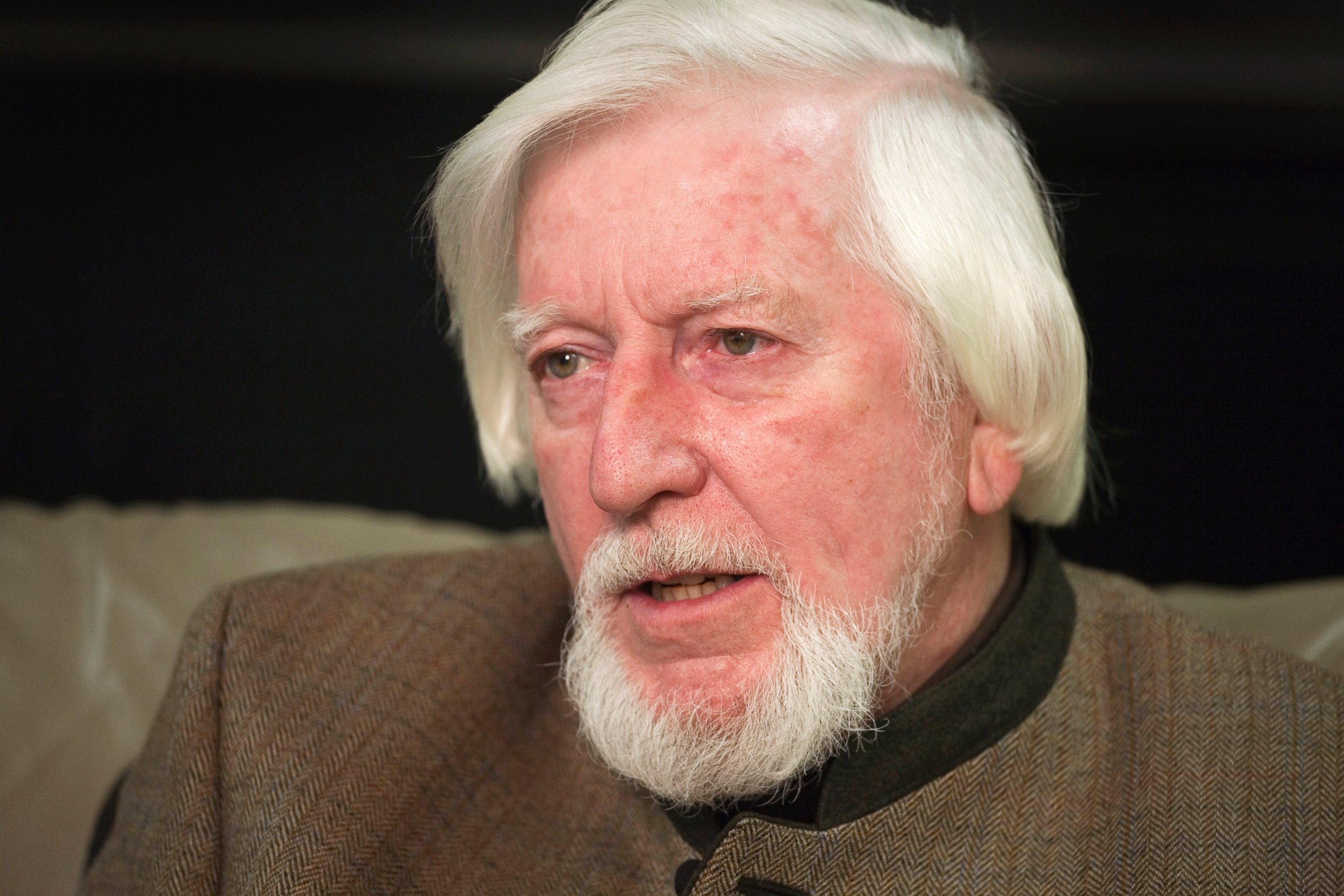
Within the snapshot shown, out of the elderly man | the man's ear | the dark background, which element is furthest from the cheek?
the dark background

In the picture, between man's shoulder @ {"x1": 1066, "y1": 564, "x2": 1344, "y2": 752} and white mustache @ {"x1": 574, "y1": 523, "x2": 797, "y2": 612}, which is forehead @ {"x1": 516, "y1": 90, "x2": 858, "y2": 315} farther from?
man's shoulder @ {"x1": 1066, "y1": 564, "x2": 1344, "y2": 752}

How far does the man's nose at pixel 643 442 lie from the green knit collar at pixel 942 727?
0.41 meters

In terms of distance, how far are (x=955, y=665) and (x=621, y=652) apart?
0.47 m

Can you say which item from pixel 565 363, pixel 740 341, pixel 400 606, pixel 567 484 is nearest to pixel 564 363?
pixel 565 363

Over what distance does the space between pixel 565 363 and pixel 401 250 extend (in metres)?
1.29

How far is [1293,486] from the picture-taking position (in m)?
2.57

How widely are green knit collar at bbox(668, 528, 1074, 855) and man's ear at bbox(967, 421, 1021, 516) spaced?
16cm

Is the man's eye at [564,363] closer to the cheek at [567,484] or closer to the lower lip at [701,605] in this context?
the cheek at [567,484]

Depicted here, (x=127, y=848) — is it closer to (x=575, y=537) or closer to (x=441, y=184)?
(x=575, y=537)

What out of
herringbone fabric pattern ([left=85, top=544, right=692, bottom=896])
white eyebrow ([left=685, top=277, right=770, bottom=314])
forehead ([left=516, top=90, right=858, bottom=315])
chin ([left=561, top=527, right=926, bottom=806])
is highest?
forehead ([left=516, top=90, right=858, bottom=315])

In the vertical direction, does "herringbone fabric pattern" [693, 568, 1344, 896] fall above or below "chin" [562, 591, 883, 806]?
below

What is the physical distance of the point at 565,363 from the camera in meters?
1.64

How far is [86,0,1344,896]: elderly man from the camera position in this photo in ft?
4.78

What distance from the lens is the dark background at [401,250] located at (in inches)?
95.3
